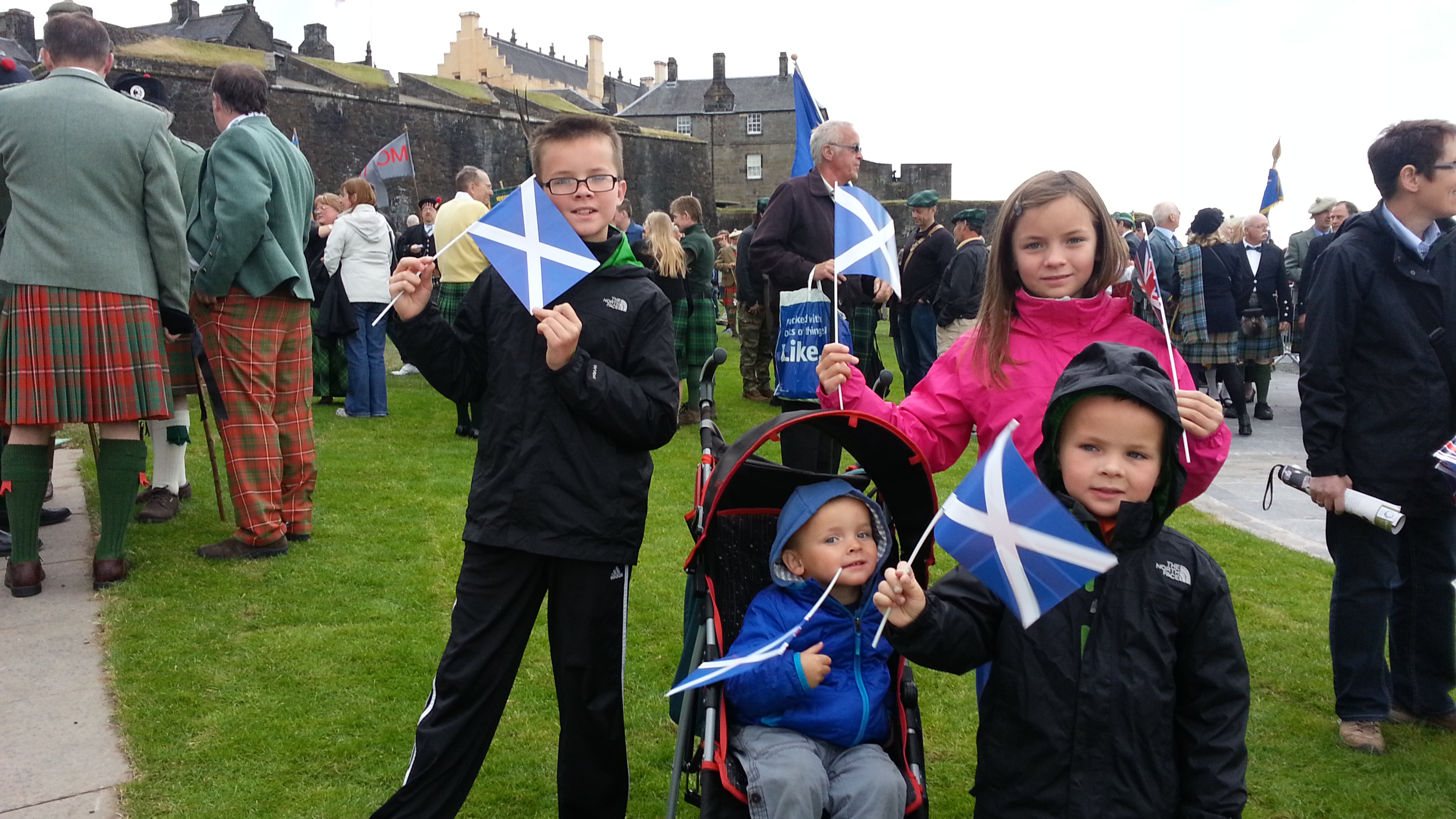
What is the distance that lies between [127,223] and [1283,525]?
729 centimetres

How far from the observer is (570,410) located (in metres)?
2.93

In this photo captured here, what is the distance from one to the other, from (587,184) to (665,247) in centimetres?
680

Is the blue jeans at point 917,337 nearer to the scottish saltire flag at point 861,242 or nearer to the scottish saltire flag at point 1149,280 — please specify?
the scottish saltire flag at point 861,242

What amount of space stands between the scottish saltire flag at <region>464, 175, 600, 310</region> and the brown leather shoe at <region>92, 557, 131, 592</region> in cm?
342

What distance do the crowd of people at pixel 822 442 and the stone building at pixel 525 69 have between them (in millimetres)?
59855

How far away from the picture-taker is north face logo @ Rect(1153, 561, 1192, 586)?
235 centimetres

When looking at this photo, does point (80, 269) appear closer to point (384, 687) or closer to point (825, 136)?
point (384, 687)

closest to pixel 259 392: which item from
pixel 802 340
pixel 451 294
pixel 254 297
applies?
pixel 254 297

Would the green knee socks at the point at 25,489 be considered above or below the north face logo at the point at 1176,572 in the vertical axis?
below

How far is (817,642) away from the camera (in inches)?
113

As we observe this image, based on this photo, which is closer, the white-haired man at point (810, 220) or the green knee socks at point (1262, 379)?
the white-haired man at point (810, 220)

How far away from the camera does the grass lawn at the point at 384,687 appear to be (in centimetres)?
357

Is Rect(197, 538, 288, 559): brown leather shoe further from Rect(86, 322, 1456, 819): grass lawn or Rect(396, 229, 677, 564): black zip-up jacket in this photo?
Rect(396, 229, 677, 564): black zip-up jacket

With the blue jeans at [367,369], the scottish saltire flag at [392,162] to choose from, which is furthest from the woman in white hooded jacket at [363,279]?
the scottish saltire flag at [392,162]
